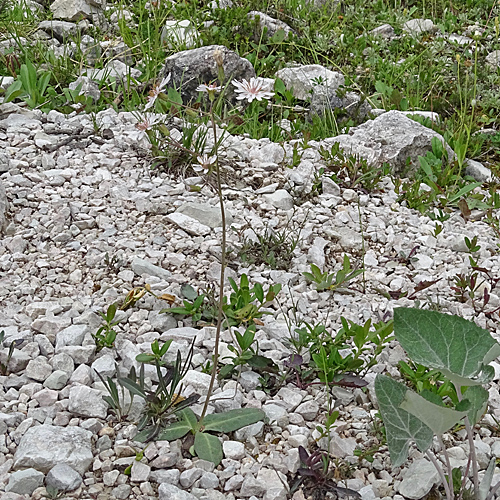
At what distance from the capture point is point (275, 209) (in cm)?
314

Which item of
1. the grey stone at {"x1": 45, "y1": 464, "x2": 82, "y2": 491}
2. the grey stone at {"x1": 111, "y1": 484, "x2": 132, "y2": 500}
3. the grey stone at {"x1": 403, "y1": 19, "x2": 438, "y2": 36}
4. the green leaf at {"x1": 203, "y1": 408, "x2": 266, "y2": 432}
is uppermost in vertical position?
the grey stone at {"x1": 403, "y1": 19, "x2": 438, "y2": 36}

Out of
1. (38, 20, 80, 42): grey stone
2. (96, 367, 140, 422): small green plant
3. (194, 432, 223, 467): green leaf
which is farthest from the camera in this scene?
(38, 20, 80, 42): grey stone

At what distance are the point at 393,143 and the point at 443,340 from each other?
2.40 meters

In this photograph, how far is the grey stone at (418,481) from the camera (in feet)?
5.70

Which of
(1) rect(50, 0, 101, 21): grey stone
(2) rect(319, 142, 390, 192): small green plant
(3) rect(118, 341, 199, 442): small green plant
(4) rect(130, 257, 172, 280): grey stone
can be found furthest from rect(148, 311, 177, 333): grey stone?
(1) rect(50, 0, 101, 21): grey stone

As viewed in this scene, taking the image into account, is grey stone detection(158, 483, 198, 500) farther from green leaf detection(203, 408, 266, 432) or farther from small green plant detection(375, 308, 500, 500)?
small green plant detection(375, 308, 500, 500)

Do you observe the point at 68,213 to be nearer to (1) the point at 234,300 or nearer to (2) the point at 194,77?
(1) the point at 234,300

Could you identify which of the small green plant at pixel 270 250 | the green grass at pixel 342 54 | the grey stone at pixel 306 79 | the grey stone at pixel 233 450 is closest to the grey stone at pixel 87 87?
the green grass at pixel 342 54

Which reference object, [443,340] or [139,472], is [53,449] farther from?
[443,340]

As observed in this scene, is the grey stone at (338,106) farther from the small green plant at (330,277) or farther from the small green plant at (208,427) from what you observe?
the small green plant at (208,427)

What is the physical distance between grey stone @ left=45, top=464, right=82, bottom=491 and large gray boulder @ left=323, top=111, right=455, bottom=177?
246 centimetres

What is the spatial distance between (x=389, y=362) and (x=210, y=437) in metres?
0.76

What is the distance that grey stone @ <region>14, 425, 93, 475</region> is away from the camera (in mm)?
1728

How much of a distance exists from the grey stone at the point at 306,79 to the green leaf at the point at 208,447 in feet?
10.1
